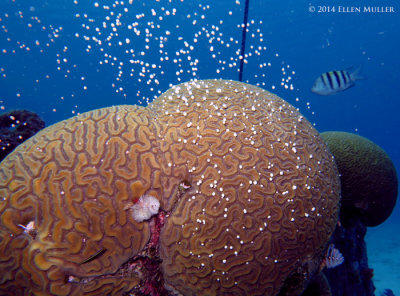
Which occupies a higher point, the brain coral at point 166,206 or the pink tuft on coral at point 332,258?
the brain coral at point 166,206

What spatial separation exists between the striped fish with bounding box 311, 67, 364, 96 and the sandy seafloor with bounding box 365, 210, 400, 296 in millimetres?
9162

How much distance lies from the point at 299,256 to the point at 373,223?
3.68 m

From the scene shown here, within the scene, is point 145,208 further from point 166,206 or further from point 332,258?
point 332,258

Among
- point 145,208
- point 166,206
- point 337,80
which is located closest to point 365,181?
point 337,80

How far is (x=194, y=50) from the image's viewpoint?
5203 centimetres

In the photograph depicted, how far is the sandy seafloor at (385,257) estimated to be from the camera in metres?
11.3

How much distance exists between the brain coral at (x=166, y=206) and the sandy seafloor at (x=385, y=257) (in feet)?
35.0

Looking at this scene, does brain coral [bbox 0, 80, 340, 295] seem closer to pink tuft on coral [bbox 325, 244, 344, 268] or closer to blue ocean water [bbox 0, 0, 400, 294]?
pink tuft on coral [bbox 325, 244, 344, 268]

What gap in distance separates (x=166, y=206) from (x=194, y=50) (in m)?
53.6

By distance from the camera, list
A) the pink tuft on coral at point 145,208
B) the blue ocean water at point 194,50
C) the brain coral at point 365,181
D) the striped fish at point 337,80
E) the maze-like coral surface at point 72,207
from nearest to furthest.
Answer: the maze-like coral surface at point 72,207
the pink tuft on coral at point 145,208
the brain coral at point 365,181
the striped fish at point 337,80
the blue ocean water at point 194,50

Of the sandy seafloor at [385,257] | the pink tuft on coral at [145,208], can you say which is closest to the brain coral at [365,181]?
the pink tuft on coral at [145,208]

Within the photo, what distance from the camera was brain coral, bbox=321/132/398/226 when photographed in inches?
189

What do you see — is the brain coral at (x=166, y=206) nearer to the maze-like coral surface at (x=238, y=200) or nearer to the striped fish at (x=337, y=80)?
the maze-like coral surface at (x=238, y=200)

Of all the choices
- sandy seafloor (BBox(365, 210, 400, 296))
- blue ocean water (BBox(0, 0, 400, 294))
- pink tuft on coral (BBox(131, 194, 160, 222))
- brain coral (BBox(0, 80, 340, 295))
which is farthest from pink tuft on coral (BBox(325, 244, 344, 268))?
blue ocean water (BBox(0, 0, 400, 294))
